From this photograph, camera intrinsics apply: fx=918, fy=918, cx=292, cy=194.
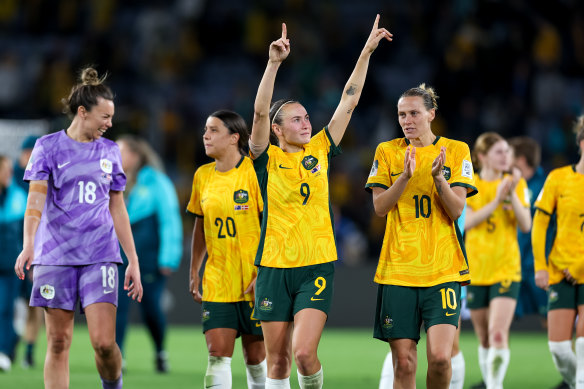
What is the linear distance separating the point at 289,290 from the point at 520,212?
9.40ft

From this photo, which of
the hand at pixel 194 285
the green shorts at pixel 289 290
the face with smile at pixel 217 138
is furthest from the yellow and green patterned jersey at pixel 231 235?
the green shorts at pixel 289 290

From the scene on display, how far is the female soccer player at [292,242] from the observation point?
6062mm

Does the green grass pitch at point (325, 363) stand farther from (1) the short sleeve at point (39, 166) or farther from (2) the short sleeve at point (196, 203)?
(1) the short sleeve at point (39, 166)

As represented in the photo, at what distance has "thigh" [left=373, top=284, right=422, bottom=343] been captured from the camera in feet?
19.8

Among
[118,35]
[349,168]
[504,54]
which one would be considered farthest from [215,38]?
[504,54]

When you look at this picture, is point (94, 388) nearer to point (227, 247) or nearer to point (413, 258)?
point (227, 247)

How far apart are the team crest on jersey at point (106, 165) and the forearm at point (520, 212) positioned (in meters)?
3.60

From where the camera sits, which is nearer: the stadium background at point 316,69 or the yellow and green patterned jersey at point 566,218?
the yellow and green patterned jersey at point 566,218

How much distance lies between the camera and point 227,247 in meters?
6.88

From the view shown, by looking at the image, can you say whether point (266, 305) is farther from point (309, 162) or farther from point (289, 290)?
point (309, 162)

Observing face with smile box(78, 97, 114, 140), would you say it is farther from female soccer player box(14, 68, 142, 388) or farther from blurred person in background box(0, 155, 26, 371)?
blurred person in background box(0, 155, 26, 371)

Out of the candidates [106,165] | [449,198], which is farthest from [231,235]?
[449,198]

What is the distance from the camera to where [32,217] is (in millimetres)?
6215

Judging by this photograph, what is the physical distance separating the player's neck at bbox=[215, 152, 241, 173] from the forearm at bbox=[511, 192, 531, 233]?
8.65ft
